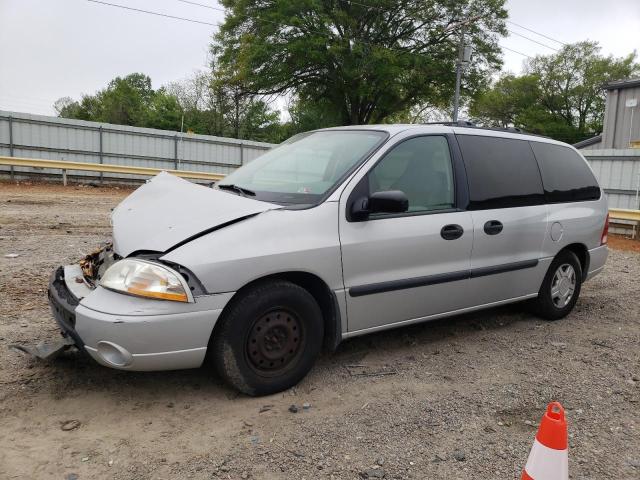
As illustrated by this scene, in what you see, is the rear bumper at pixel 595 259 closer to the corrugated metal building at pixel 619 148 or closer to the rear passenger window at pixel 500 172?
the rear passenger window at pixel 500 172

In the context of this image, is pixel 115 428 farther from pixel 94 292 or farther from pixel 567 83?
pixel 567 83

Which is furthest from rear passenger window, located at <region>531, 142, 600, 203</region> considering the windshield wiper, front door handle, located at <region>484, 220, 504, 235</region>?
the windshield wiper

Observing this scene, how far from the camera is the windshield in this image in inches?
141

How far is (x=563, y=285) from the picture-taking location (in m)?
5.08

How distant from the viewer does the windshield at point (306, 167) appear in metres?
3.59

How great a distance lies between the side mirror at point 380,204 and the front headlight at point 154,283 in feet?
3.95

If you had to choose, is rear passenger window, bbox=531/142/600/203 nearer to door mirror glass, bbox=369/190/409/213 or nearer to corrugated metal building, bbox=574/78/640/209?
door mirror glass, bbox=369/190/409/213

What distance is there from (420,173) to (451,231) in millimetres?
482

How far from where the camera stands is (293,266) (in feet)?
10.4

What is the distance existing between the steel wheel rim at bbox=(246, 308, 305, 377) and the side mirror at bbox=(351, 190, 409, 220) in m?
0.78

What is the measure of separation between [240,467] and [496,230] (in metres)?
2.71

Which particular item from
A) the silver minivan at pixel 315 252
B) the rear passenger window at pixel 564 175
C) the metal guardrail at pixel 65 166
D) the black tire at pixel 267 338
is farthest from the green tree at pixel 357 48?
the black tire at pixel 267 338

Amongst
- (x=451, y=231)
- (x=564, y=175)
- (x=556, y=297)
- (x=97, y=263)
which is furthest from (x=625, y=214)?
(x=97, y=263)

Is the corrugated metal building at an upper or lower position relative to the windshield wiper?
upper
